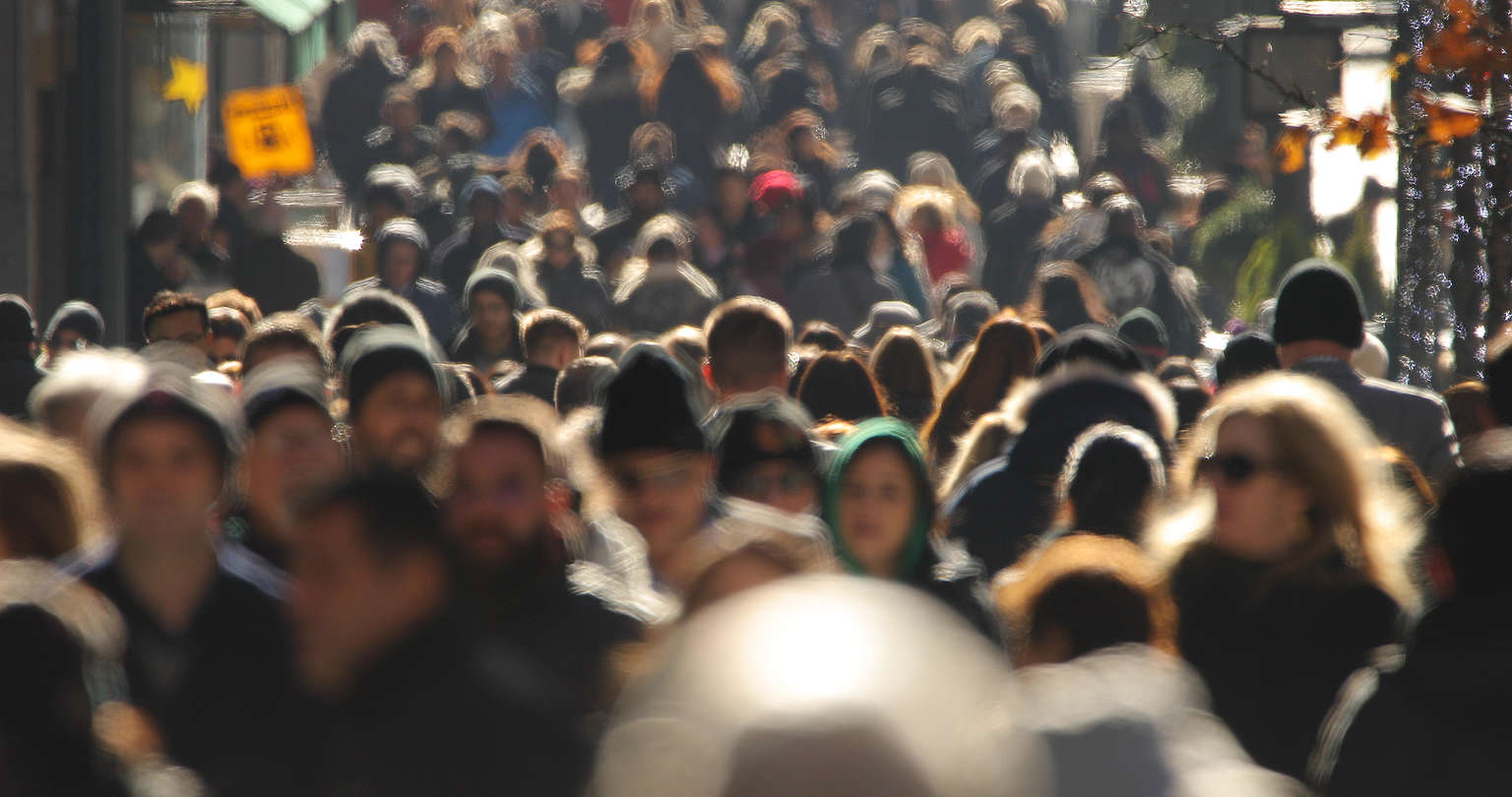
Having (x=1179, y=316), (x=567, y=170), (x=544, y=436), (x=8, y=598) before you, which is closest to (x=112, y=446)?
(x=544, y=436)

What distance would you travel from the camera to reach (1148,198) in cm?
2089

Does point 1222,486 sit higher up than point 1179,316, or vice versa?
point 1222,486

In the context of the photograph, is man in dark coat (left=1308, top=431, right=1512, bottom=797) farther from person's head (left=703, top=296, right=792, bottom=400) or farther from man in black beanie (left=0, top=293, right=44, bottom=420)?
man in black beanie (left=0, top=293, right=44, bottom=420)

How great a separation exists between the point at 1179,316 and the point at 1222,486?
9.93m

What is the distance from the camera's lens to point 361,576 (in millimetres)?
3844

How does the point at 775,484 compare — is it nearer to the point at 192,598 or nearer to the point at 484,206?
the point at 192,598

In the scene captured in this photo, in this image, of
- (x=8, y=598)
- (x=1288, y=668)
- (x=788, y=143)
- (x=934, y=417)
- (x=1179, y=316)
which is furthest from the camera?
Answer: (x=788, y=143)

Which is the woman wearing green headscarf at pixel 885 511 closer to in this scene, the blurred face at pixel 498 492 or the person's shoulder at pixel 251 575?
the blurred face at pixel 498 492

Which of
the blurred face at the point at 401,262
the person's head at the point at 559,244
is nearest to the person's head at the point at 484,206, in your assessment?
the person's head at the point at 559,244

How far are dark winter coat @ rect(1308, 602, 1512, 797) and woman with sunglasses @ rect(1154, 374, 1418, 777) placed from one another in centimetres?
57

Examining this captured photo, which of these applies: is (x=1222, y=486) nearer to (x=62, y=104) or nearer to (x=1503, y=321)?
(x=1503, y=321)

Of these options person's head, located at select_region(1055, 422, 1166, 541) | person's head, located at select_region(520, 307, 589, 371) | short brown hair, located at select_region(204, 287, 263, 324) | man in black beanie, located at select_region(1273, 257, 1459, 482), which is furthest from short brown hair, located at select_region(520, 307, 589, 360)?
person's head, located at select_region(1055, 422, 1166, 541)


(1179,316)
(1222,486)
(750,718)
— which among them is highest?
(750,718)

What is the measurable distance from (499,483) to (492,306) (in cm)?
609
